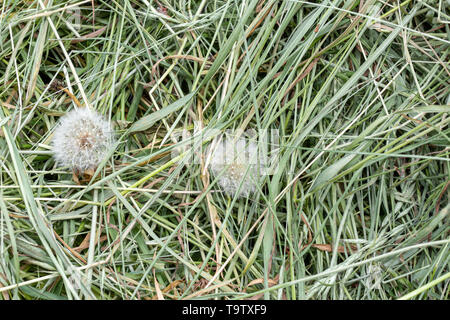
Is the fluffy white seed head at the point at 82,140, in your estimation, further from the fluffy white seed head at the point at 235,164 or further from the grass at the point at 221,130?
the fluffy white seed head at the point at 235,164

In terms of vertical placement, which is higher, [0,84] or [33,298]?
[0,84]

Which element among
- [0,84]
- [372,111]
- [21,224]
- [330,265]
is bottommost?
[330,265]

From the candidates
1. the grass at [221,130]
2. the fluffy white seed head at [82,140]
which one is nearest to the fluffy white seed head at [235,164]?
the grass at [221,130]

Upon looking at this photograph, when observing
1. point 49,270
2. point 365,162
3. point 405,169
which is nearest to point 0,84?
point 49,270

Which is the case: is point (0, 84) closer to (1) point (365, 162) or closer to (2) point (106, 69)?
(2) point (106, 69)

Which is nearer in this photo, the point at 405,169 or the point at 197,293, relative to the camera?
the point at 197,293

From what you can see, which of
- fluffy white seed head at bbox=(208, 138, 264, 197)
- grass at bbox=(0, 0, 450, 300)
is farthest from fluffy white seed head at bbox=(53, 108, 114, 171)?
fluffy white seed head at bbox=(208, 138, 264, 197)

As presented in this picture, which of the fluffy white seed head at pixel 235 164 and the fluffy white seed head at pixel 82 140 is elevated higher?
the fluffy white seed head at pixel 82 140
